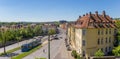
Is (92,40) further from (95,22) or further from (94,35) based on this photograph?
(95,22)

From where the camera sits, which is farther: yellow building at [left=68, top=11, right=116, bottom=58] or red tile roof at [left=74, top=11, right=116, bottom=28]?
red tile roof at [left=74, top=11, right=116, bottom=28]

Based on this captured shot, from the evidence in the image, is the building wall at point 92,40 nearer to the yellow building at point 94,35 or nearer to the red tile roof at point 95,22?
the yellow building at point 94,35

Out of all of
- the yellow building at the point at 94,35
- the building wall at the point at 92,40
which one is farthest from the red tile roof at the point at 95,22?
the building wall at the point at 92,40

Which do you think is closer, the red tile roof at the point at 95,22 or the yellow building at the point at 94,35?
the yellow building at the point at 94,35

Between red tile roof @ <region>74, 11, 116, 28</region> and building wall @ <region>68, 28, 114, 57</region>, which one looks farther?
red tile roof @ <region>74, 11, 116, 28</region>

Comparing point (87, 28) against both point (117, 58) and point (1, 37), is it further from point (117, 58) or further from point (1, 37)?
point (1, 37)

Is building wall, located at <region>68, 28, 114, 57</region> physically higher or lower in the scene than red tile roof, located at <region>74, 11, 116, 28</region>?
lower

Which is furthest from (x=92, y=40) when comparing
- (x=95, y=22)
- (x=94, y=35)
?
(x=95, y=22)

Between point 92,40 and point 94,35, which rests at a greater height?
point 94,35

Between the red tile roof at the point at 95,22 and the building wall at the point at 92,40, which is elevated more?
the red tile roof at the point at 95,22

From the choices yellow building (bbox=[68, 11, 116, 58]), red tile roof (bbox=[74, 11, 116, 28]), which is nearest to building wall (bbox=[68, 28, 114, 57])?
yellow building (bbox=[68, 11, 116, 58])

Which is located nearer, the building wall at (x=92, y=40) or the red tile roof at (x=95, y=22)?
the building wall at (x=92, y=40)

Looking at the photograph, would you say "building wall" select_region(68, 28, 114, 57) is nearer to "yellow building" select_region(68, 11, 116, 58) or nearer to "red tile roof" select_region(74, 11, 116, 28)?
"yellow building" select_region(68, 11, 116, 58)

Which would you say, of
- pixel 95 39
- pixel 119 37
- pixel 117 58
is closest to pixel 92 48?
pixel 95 39
